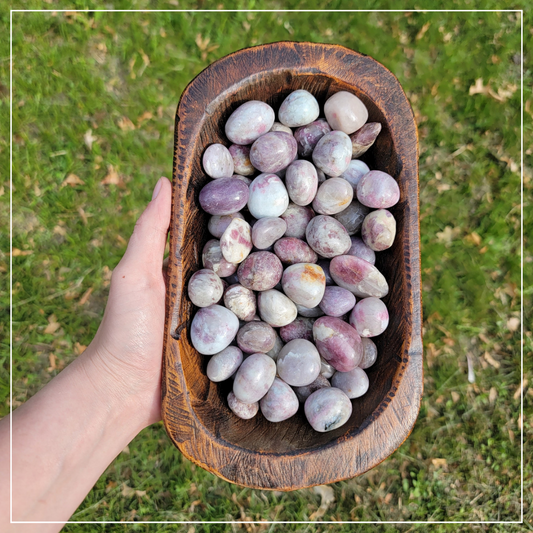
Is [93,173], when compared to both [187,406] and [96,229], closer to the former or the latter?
[96,229]

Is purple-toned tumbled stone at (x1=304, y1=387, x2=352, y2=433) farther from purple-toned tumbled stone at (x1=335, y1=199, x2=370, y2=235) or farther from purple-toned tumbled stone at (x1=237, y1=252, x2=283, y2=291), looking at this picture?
purple-toned tumbled stone at (x1=335, y1=199, x2=370, y2=235)

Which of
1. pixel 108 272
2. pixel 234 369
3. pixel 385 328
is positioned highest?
pixel 108 272

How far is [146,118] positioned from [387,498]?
1986mm

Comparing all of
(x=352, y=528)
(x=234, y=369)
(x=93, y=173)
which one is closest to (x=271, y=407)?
(x=234, y=369)

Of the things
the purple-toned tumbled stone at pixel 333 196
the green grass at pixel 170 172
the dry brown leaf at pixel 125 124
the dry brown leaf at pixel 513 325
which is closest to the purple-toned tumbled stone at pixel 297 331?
the purple-toned tumbled stone at pixel 333 196

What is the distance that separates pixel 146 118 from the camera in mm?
2061

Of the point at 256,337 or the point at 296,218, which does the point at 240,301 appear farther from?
the point at 296,218

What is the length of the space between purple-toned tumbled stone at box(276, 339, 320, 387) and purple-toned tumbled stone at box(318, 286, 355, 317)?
0.36ft

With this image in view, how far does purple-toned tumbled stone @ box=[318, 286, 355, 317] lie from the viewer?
4.03 ft

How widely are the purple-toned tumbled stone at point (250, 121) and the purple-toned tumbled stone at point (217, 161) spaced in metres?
0.06

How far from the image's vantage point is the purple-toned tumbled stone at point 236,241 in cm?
119

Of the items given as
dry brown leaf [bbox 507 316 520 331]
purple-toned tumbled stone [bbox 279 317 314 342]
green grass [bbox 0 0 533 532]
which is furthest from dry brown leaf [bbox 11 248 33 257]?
dry brown leaf [bbox 507 316 520 331]

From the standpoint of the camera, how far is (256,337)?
3.96 feet

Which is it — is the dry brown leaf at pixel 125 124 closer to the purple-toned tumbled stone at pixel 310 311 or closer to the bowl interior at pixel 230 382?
the bowl interior at pixel 230 382
